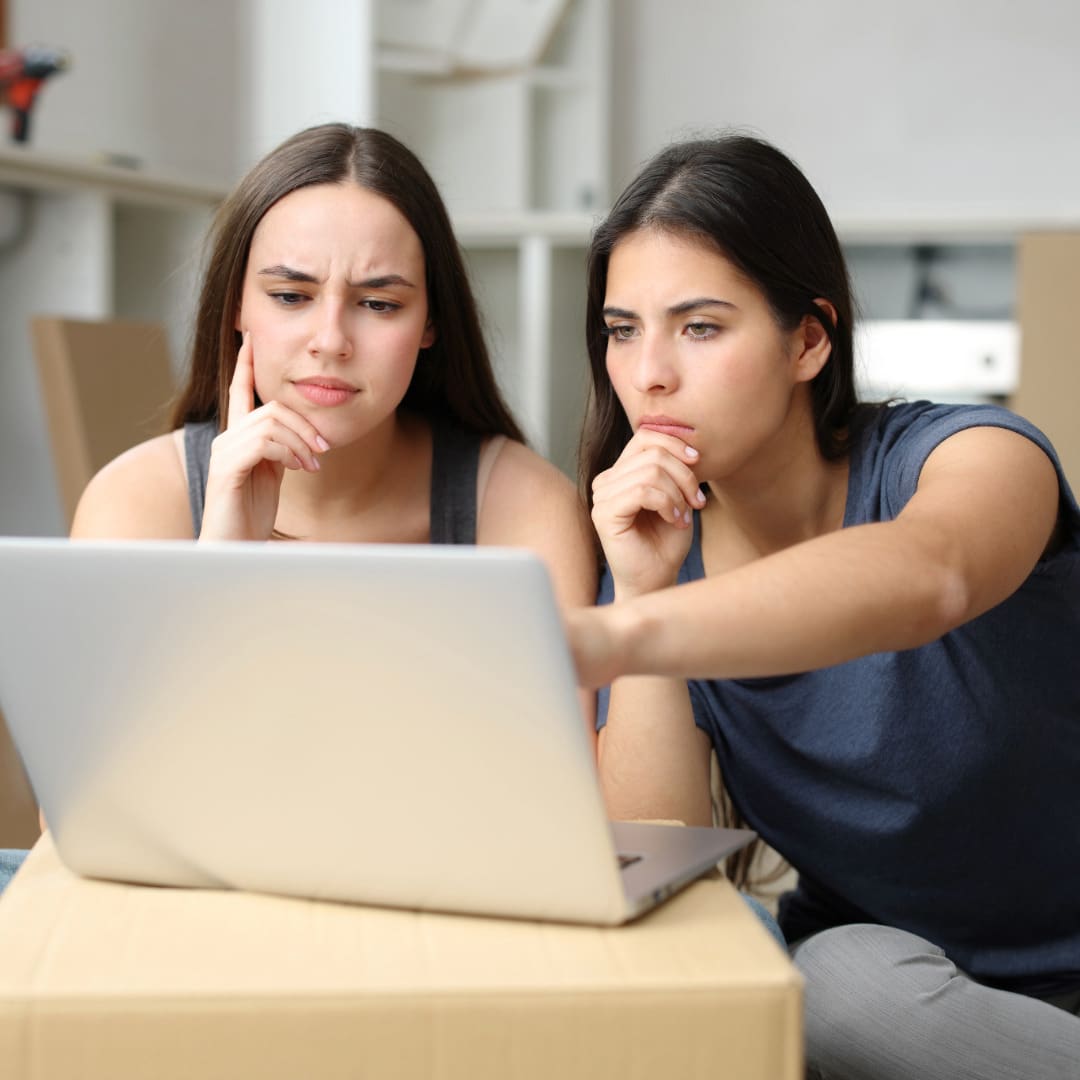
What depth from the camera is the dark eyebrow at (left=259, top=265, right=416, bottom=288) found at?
4.07 feet

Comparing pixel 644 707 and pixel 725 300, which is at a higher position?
pixel 725 300

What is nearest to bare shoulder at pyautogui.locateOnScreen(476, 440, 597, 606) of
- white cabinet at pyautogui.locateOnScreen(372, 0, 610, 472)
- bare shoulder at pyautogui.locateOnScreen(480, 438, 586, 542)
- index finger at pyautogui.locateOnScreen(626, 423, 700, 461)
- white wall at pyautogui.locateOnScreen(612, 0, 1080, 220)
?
bare shoulder at pyautogui.locateOnScreen(480, 438, 586, 542)

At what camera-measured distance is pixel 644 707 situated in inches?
45.3

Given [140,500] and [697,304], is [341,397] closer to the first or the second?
[140,500]

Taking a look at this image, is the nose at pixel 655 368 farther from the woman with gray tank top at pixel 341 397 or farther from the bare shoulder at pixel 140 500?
the bare shoulder at pixel 140 500

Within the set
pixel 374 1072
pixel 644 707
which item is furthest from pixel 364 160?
pixel 374 1072

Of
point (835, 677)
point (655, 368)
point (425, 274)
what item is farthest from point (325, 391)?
point (835, 677)

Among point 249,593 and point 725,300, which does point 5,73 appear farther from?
point 249,593

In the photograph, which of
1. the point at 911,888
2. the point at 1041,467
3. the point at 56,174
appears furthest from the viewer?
the point at 56,174

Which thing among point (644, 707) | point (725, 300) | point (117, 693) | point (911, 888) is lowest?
point (911, 888)

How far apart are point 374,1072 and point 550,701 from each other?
162 millimetres

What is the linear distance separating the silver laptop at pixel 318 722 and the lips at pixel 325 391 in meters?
0.51

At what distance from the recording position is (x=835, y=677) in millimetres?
1109

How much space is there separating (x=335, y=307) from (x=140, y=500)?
0.23 metres
